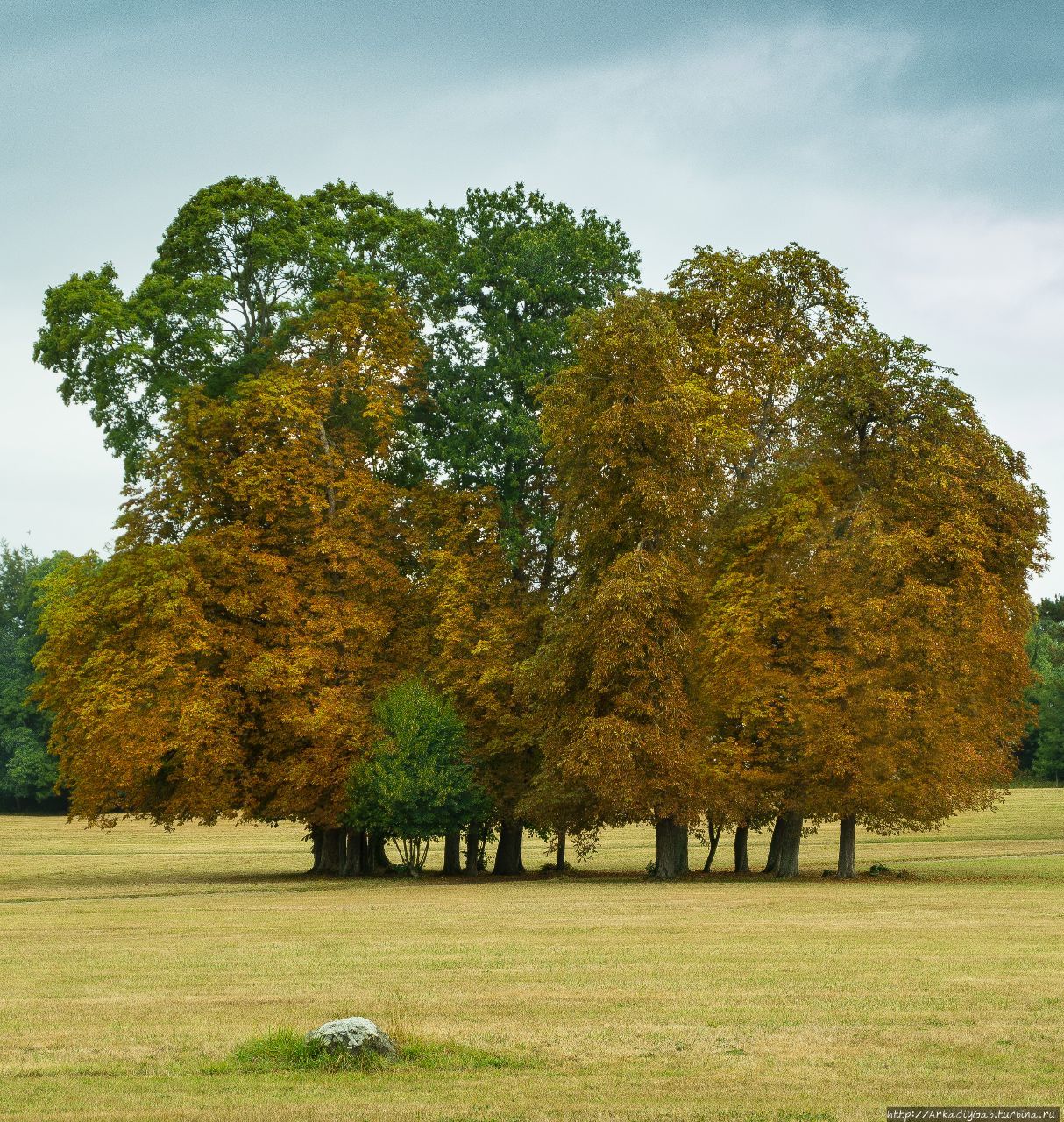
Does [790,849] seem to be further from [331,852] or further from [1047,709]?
[1047,709]

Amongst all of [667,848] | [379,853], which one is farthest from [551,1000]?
[379,853]

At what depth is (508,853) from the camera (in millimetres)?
49531

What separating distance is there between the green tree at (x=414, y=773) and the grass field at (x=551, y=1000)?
4553 mm

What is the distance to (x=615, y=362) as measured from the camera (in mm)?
41344

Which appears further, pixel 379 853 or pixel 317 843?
pixel 379 853

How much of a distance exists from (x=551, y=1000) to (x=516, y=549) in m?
28.9

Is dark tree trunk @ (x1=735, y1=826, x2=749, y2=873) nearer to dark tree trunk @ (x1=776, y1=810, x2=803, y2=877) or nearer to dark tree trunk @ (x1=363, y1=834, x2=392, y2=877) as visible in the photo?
dark tree trunk @ (x1=776, y1=810, x2=803, y2=877)

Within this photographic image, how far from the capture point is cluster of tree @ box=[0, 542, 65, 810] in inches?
4003

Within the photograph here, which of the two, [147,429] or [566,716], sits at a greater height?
[147,429]

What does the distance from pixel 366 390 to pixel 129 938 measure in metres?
23.8

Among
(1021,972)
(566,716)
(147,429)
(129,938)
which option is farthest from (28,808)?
(1021,972)

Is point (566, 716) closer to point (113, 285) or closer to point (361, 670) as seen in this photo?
point (361, 670)

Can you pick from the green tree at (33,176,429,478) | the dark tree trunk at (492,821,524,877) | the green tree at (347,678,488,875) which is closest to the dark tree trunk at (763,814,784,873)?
the dark tree trunk at (492,821,524,877)

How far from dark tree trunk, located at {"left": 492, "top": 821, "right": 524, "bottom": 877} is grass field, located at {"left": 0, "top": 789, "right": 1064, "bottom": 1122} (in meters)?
11.6
